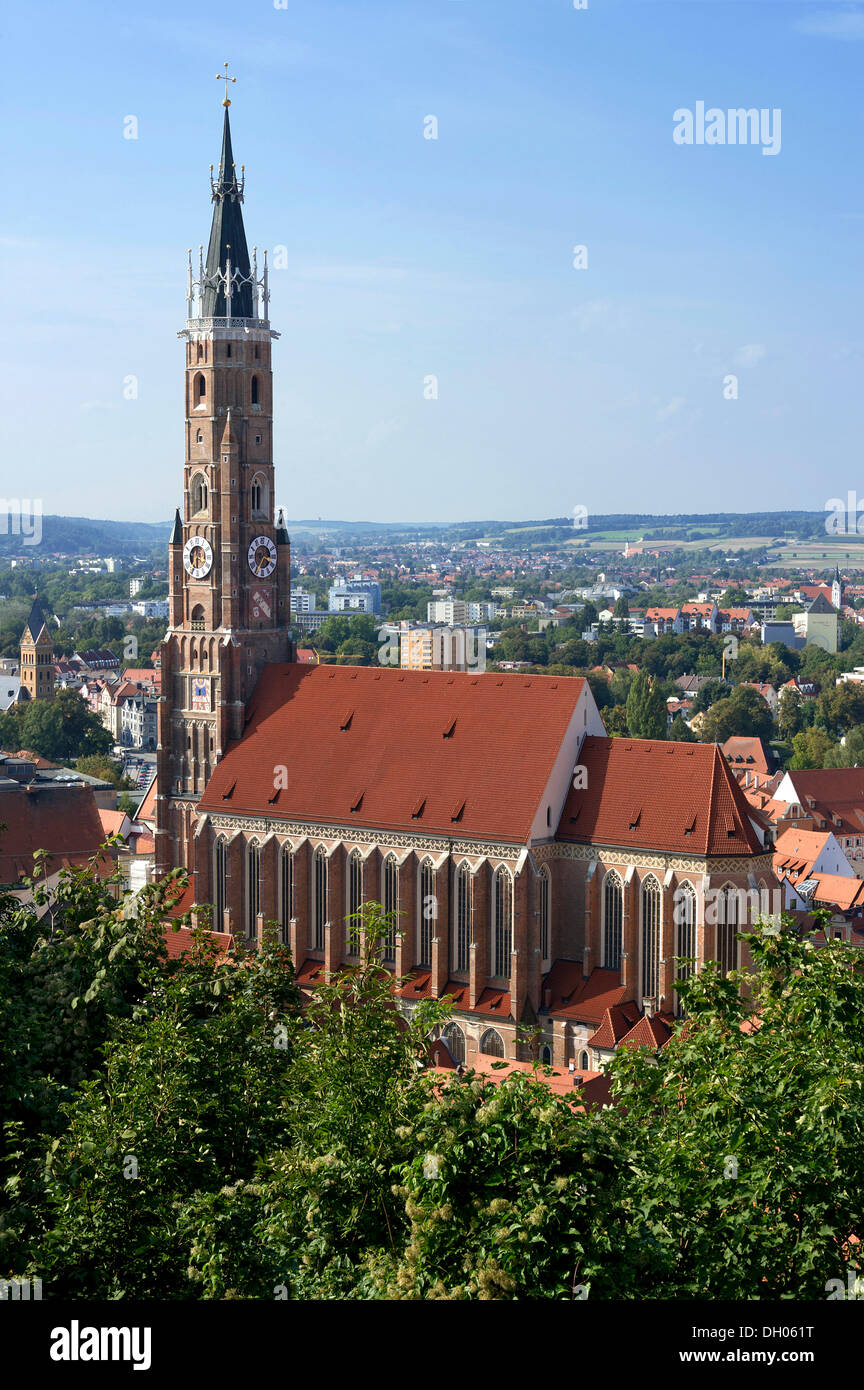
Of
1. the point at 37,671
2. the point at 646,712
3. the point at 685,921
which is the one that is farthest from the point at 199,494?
the point at 37,671

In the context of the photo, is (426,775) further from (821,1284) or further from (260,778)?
(821,1284)

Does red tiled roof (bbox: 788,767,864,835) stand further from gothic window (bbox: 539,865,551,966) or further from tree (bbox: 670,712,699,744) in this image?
gothic window (bbox: 539,865,551,966)

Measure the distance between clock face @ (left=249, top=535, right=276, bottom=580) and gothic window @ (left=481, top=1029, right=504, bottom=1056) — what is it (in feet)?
85.9

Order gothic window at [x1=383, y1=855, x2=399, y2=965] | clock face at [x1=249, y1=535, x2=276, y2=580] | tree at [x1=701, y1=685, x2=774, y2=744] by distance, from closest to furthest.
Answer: gothic window at [x1=383, y1=855, x2=399, y2=965] → clock face at [x1=249, y1=535, x2=276, y2=580] → tree at [x1=701, y1=685, x2=774, y2=744]

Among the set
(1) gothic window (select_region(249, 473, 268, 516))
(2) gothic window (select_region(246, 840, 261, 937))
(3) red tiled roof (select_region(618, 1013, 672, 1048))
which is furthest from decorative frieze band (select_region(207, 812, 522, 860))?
(1) gothic window (select_region(249, 473, 268, 516))

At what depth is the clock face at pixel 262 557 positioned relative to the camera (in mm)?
77375

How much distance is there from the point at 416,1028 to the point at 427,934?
37.6 metres

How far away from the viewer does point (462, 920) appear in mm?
65125

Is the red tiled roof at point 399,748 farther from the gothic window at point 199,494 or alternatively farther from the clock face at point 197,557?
the gothic window at point 199,494

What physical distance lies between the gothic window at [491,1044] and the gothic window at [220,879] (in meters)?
15.1

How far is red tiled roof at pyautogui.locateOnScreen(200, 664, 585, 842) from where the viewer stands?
211 feet

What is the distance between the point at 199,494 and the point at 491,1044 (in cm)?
3077

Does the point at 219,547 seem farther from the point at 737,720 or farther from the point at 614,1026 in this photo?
the point at 737,720

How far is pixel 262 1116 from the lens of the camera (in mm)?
30344
